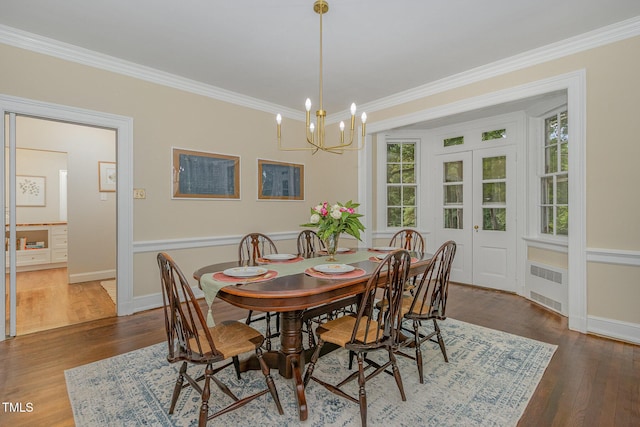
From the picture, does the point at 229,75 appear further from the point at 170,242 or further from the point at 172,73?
the point at 170,242

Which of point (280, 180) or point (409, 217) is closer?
point (280, 180)

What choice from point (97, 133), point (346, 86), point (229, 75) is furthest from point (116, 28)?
point (97, 133)

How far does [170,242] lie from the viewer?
370 centimetres

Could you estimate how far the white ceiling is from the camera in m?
2.44

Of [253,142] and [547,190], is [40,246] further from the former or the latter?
[547,190]

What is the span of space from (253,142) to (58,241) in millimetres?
4650

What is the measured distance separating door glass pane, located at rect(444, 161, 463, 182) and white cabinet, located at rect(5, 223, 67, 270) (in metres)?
7.08

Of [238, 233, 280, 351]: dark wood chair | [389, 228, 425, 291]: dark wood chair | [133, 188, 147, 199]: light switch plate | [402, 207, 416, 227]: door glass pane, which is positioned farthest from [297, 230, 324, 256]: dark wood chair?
[402, 207, 416, 227]: door glass pane

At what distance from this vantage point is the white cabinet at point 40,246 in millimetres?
5758

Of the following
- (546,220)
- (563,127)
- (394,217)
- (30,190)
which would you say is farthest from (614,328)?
(30,190)

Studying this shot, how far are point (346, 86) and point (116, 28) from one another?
8.01 feet

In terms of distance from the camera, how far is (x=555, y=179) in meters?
3.75

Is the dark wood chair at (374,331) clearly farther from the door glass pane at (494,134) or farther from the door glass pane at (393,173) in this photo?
the door glass pane at (494,134)

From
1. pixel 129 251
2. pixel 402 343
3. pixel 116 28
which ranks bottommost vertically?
pixel 402 343
